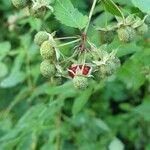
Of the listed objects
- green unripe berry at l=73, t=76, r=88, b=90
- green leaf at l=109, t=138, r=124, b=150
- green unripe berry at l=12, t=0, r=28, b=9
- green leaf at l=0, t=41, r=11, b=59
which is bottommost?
green leaf at l=109, t=138, r=124, b=150

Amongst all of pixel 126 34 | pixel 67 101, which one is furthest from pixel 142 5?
pixel 67 101

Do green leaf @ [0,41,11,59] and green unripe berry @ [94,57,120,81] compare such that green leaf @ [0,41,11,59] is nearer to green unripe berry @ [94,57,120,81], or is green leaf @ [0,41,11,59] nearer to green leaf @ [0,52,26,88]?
green leaf @ [0,52,26,88]

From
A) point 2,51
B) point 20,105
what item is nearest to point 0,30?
point 20,105

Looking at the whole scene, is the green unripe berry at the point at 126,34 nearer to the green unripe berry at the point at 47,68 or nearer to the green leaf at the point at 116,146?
the green unripe berry at the point at 47,68

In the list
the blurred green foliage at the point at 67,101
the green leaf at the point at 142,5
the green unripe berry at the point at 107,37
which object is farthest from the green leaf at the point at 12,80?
the green leaf at the point at 142,5

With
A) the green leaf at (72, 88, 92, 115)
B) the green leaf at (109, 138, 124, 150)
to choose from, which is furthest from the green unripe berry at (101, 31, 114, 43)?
the green leaf at (109, 138, 124, 150)

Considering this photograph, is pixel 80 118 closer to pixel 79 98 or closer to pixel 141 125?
pixel 141 125

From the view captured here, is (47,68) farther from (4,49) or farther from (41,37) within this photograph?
(4,49)

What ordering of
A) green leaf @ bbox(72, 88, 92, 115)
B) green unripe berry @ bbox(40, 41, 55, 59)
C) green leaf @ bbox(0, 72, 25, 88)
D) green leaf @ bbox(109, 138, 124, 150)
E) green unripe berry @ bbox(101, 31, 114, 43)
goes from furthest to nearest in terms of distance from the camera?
green leaf @ bbox(0, 72, 25, 88)
green leaf @ bbox(109, 138, 124, 150)
green leaf @ bbox(72, 88, 92, 115)
green unripe berry @ bbox(101, 31, 114, 43)
green unripe berry @ bbox(40, 41, 55, 59)
